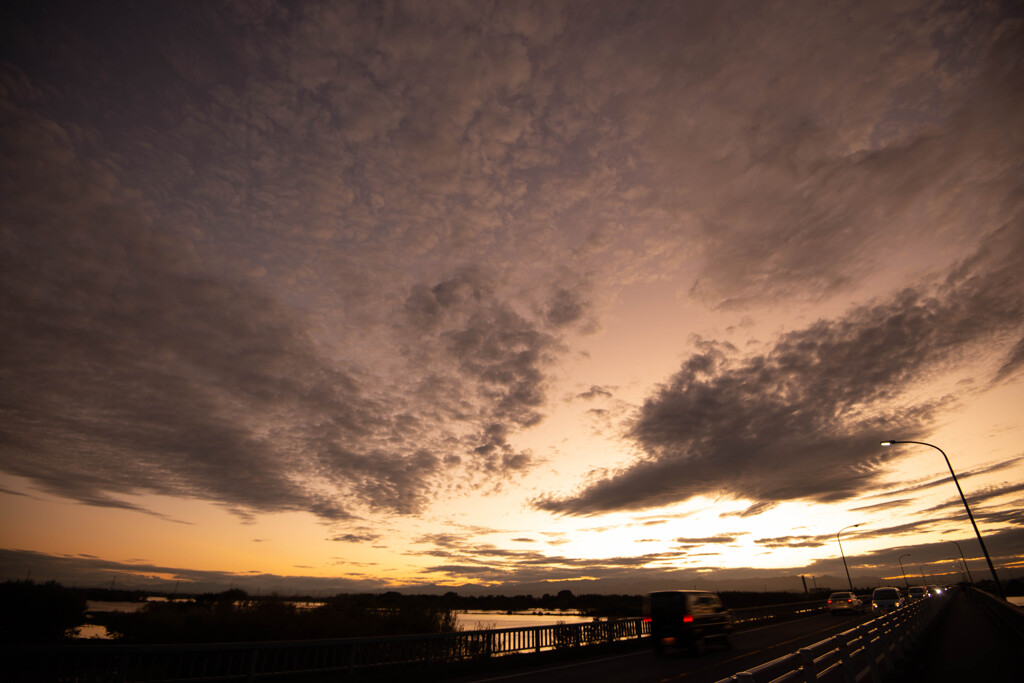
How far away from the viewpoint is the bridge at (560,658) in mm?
8688

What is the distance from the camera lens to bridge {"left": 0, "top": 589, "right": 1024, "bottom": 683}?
28.5ft

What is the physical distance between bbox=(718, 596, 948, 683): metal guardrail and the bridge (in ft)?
0.11

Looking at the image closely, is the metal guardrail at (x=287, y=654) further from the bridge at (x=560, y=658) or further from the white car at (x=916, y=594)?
the white car at (x=916, y=594)

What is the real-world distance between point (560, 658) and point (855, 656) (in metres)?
10.5

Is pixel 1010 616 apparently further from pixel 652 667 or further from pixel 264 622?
pixel 264 622

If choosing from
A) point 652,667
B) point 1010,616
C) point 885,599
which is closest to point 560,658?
point 652,667

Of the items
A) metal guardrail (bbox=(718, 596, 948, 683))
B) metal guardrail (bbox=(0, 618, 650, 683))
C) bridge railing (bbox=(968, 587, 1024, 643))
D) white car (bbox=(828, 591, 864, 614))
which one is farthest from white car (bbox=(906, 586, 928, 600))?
metal guardrail (bbox=(0, 618, 650, 683))

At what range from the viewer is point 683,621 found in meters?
17.8

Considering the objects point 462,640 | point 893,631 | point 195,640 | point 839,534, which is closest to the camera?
point 893,631

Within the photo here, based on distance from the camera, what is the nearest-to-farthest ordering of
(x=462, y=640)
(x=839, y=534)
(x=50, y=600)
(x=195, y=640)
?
(x=462, y=640) < (x=195, y=640) < (x=50, y=600) < (x=839, y=534)

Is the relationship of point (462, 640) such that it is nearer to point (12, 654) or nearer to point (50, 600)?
point (12, 654)

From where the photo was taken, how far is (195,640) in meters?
21.0

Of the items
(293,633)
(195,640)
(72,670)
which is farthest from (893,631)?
(195,640)

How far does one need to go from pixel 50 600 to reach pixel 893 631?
129ft
